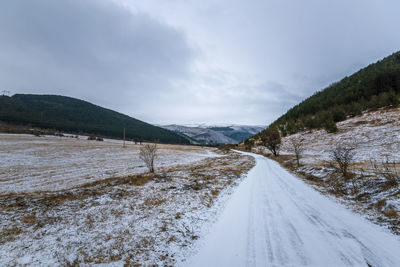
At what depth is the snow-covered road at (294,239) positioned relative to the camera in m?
3.92

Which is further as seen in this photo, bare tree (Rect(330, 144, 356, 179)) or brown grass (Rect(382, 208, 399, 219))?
bare tree (Rect(330, 144, 356, 179))

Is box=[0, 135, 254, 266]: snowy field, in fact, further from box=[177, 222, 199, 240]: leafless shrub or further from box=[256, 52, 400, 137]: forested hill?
box=[256, 52, 400, 137]: forested hill

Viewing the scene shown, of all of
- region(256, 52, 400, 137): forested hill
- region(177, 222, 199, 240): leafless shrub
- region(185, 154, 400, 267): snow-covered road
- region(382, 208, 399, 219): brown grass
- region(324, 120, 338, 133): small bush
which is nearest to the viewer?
region(185, 154, 400, 267): snow-covered road

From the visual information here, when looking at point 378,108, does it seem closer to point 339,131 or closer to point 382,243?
point 339,131

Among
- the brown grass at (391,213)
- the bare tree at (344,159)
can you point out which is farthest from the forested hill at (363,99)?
the brown grass at (391,213)

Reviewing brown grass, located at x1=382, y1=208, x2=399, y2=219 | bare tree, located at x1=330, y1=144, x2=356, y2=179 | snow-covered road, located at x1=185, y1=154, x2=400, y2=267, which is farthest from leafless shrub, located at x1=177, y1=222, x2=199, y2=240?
bare tree, located at x1=330, y1=144, x2=356, y2=179

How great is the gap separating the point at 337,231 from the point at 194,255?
16.7ft

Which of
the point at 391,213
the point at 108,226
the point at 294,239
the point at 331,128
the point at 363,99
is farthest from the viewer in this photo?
the point at 363,99

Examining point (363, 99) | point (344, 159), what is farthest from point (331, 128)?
point (344, 159)

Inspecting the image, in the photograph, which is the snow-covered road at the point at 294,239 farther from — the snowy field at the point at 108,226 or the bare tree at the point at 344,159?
the bare tree at the point at 344,159

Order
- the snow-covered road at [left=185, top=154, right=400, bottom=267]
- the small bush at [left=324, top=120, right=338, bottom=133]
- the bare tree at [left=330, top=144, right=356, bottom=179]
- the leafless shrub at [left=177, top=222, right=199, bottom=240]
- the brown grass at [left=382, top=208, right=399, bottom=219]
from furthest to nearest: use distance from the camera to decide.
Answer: the small bush at [left=324, top=120, right=338, bottom=133] < the bare tree at [left=330, top=144, right=356, bottom=179] < the brown grass at [left=382, top=208, right=399, bottom=219] < the leafless shrub at [left=177, top=222, right=199, bottom=240] < the snow-covered road at [left=185, top=154, right=400, bottom=267]

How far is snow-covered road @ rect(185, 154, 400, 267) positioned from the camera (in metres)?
3.92

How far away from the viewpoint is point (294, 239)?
15.8 feet

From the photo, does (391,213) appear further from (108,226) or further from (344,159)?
(108,226)
